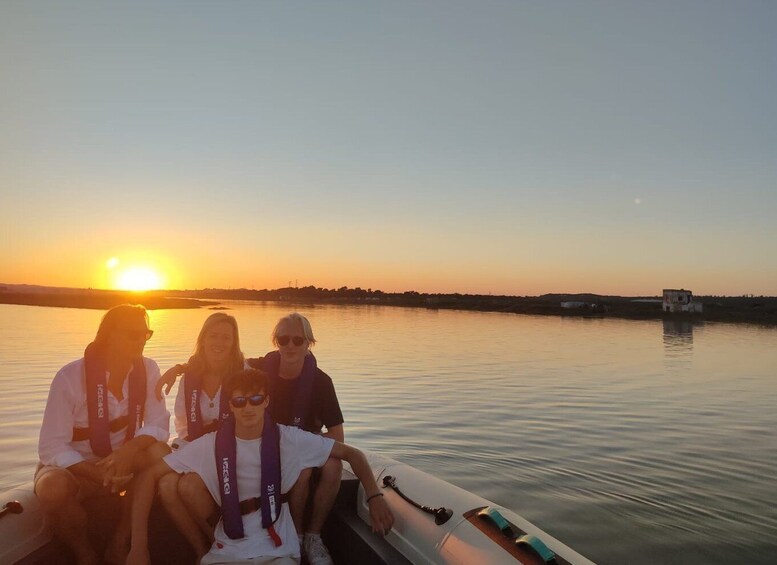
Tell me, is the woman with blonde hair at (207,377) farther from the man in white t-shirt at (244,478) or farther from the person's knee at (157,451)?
the man in white t-shirt at (244,478)

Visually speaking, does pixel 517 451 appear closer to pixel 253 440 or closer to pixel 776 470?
pixel 776 470

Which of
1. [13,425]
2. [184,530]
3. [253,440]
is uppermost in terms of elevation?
[253,440]

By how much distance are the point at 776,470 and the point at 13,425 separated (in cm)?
1148

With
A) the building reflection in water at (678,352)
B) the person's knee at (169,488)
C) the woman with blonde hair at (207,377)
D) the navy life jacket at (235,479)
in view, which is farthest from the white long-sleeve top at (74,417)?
the building reflection in water at (678,352)

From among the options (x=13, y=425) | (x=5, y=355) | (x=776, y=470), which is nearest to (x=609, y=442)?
(x=776, y=470)

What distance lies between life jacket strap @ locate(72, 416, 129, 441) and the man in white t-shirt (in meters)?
0.55

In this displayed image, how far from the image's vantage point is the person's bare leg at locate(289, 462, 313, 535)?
3.39 meters

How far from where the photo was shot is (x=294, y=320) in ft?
13.6

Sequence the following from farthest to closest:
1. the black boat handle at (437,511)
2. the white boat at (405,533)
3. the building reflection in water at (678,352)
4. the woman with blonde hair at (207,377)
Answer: the building reflection in water at (678,352), the woman with blonde hair at (207,377), the black boat handle at (437,511), the white boat at (405,533)

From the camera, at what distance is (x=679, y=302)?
219ft

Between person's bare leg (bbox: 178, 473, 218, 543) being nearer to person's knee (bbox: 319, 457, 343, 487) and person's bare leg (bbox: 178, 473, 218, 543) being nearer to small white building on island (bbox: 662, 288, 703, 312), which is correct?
person's knee (bbox: 319, 457, 343, 487)

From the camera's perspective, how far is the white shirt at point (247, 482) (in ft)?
10.2

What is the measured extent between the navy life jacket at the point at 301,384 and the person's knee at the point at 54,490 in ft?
4.39

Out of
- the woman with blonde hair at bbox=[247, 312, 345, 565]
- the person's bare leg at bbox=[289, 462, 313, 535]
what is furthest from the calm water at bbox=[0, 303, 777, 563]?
the person's bare leg at bbox=[289, 462, 313, 535]
